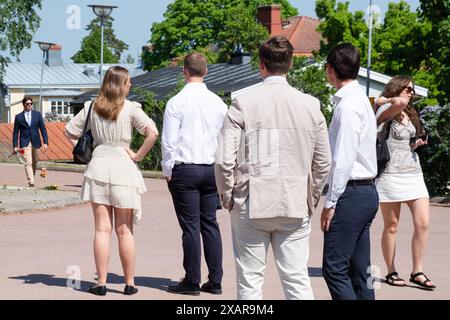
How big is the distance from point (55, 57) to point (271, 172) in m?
110

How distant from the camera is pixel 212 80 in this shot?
44938mm

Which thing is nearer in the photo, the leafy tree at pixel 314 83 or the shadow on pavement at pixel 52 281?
the shadow on pavement at pixel 52 281

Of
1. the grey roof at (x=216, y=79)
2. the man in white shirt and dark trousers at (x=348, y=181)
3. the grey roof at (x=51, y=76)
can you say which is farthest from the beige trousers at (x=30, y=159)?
the grey roof at (x=51, y=76)

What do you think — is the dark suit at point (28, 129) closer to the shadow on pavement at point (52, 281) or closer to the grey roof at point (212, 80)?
the shadow on pavement at point (52, 281)

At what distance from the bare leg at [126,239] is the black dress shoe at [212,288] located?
0.62m

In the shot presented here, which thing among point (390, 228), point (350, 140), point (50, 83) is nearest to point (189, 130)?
point (390, 228)

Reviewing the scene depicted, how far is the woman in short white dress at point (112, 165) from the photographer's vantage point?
27.5ft

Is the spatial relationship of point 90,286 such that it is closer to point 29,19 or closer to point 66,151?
point 66,151

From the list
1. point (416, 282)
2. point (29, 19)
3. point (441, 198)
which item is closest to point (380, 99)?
point (416, 282)

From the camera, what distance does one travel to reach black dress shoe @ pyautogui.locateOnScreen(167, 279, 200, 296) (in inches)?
339

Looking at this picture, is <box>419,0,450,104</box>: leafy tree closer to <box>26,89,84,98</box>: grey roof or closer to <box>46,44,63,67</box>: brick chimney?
<box>26,89,84,98</box>: grey roof

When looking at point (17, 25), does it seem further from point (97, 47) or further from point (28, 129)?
point (97, 47)

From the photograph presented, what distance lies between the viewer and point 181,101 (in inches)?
338

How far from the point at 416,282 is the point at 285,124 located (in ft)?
11.8
